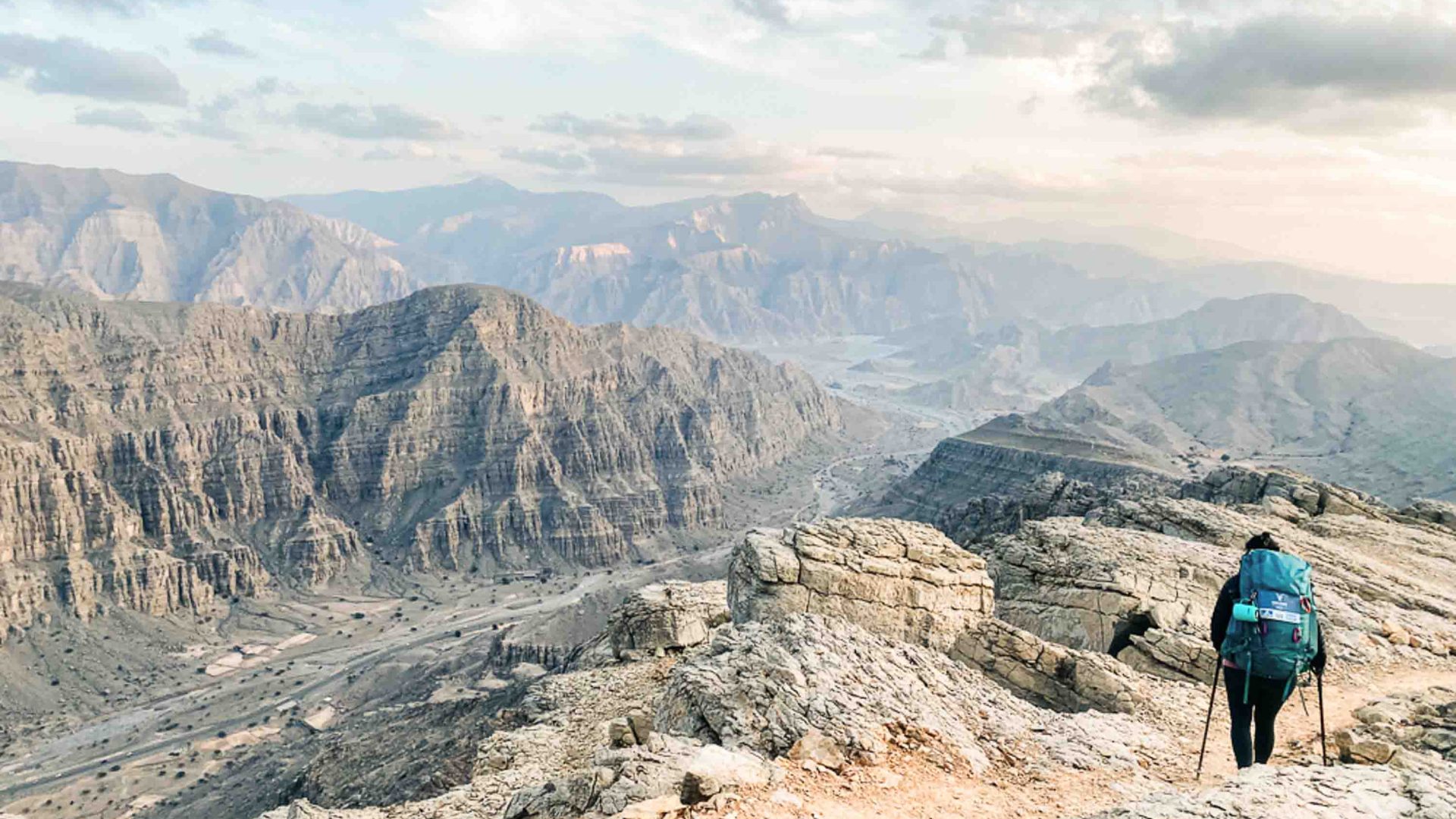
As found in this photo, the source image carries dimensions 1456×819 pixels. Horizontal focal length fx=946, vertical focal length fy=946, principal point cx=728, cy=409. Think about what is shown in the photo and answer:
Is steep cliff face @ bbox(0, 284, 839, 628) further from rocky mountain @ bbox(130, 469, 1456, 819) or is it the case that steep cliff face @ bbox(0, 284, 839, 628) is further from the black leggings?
the black leggings

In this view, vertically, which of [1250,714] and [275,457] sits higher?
[1250,714]

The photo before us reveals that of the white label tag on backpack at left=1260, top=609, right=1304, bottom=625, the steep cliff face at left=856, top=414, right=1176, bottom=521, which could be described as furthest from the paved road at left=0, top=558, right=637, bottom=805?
the white label tag on backpack at left=1260, top=609, right=1304, bottom=625

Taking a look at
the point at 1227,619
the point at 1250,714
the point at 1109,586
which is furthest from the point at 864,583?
the point at 1227,619

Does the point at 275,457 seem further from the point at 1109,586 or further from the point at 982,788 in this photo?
the point at 982,788

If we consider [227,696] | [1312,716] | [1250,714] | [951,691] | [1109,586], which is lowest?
[227,696]

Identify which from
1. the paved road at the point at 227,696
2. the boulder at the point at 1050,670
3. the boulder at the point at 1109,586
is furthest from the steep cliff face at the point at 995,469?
the boulder at the point at 1050,670

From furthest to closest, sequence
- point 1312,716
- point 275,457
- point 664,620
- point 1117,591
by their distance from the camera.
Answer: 1. point 275,457
2. point 664,620
3. point 1117,591
4. point 1312,716

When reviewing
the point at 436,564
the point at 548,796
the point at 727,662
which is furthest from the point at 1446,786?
the point at 436,564

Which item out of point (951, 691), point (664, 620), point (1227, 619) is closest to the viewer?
point (1227, 619)
